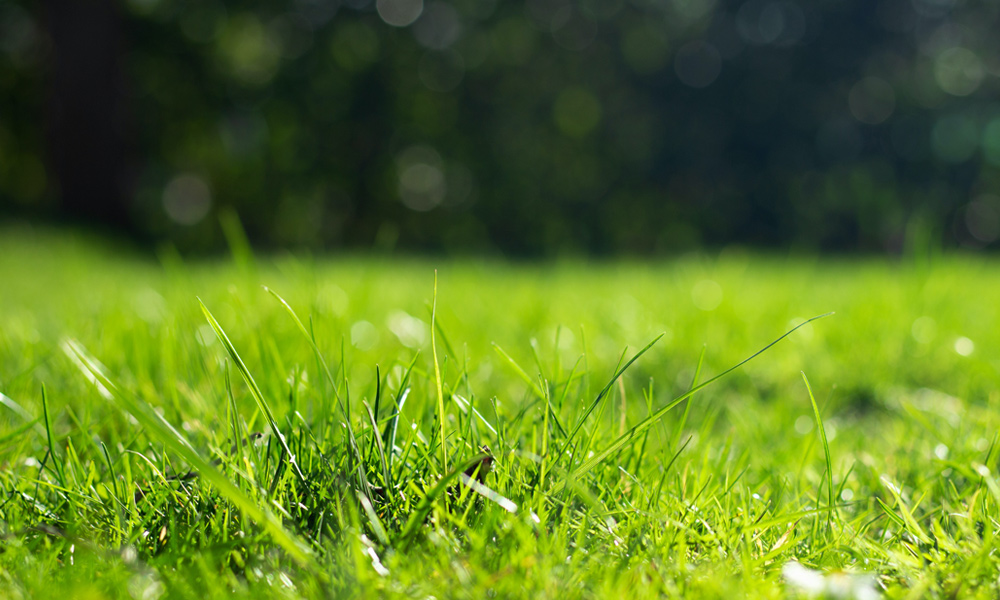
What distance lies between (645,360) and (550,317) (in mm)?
552

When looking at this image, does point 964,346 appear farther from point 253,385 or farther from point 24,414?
point 24,414

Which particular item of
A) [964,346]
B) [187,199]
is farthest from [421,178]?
[964,346]

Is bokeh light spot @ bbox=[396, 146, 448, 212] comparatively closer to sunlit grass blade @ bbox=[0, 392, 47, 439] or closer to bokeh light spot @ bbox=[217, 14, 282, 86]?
bokeh light spot @ bbox=[217, 14, 282, 86]

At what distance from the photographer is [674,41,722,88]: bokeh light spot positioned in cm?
1095

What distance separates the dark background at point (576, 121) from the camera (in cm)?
1057

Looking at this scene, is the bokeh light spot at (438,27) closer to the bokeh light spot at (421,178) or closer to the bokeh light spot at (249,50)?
the bokeh light spot at (421,178)

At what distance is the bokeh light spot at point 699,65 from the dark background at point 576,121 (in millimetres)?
27

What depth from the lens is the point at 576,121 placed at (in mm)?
10766

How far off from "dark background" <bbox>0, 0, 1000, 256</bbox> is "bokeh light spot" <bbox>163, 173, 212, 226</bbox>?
0.14 ft

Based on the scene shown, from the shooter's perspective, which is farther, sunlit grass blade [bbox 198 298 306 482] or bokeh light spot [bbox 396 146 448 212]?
bokeh light spot [bbox 396 146 448 212]

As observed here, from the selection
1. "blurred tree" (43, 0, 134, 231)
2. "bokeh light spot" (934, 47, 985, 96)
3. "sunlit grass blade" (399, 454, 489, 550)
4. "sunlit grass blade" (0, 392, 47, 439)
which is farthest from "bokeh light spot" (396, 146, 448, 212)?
"sunlit grass blade" (399, 454, 489, 550)

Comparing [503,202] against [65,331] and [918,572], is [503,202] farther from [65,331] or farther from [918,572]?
[918,572]

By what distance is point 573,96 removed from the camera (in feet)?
35.1

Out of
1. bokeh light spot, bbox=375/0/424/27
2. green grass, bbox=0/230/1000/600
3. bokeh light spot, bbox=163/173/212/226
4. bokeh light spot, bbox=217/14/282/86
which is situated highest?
bokeh light spot, bbox=375/0/424/27
